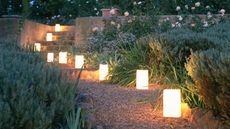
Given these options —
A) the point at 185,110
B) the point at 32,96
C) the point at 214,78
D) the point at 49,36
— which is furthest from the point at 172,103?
the point at 49,36

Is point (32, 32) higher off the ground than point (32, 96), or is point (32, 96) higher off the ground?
point (32, 32)

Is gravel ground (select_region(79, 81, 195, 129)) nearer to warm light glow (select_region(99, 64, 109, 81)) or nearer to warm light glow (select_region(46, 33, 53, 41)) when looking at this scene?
warm light glow (select_region(99, 64, 109, 81))

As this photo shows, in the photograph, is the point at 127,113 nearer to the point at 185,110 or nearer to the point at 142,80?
the point at 185,110

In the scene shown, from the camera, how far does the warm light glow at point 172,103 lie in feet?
15.5

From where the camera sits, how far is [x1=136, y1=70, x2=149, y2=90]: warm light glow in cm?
652

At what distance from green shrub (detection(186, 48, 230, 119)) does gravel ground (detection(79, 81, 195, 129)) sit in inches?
16.3

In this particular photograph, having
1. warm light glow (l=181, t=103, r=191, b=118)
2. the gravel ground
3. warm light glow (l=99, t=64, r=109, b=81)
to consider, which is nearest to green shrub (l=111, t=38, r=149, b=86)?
warm light glow (l=99, t=64, r=109, b=81)

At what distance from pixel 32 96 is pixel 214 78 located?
1.65m

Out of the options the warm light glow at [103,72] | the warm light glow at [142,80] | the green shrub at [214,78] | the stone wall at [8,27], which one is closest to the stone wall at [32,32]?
the stone wall at [8,27]

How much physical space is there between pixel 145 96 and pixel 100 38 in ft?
16.4

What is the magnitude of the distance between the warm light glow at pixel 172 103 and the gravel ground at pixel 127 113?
8 cm

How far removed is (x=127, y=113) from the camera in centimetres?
498

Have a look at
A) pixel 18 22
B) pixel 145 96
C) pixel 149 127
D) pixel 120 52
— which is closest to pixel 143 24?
pixel 120 52

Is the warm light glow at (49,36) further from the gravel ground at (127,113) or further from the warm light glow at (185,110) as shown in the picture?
the warm light glow at (185,110)
